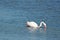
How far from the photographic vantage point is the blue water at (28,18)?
15.1 metres

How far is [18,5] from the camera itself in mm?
25906

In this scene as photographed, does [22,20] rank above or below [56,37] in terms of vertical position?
above

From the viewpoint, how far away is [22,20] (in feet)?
63.5

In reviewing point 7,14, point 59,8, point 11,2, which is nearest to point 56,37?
point 7,14

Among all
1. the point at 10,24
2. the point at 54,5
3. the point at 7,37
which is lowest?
the point at 7,37

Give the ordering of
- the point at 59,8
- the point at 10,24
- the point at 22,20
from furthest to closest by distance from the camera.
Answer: the point at 59,8, the point at 22,20, the point at 10,24

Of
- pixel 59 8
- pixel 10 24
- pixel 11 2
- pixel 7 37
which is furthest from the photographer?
pixel 11 2

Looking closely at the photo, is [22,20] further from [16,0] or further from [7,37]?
[16,0]

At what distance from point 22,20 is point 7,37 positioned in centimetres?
511

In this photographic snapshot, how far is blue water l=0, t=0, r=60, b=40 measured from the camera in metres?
15.1

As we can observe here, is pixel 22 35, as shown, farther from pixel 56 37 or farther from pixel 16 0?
pixel 16 0

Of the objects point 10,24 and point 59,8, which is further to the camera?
point 59,8

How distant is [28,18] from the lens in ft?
66.6

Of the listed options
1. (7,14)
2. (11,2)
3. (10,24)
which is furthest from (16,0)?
(10,24)
